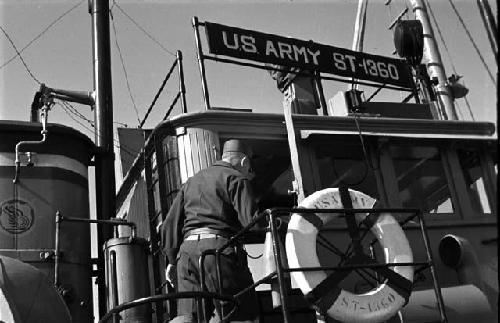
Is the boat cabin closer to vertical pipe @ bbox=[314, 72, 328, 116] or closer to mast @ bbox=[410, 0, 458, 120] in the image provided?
vertical pipe @ bbox=[314, 72, 328, 116]

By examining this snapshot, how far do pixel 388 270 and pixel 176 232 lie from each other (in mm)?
1586

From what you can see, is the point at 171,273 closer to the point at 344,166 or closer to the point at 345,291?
the point at 345,291

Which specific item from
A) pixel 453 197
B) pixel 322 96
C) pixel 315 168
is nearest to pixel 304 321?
pixel 315 168

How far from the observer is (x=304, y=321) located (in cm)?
460

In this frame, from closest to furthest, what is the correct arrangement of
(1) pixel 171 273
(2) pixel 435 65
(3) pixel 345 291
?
(3) pixel 345 291 < (1) pixel 171 273 < (2) pixel 435 65

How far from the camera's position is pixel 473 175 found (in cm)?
647

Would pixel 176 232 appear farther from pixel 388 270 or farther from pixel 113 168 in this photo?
pixel 113 168

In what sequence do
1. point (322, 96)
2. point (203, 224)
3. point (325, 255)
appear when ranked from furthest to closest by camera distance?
1. point (322, 96)
2. point (325, 255)
3. point (203, 224)

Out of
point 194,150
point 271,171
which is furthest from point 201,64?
point 271,171

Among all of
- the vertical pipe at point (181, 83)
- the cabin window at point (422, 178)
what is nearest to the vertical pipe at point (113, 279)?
the vertical pipe at point (181, 83)

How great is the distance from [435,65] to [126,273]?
812 cm

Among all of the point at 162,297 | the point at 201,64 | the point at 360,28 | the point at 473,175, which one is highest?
the point at 360,28

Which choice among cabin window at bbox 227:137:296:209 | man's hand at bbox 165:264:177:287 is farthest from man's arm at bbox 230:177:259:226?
cabin window at bbox 227:137:296:209

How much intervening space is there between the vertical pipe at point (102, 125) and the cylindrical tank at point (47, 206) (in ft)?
0.93
